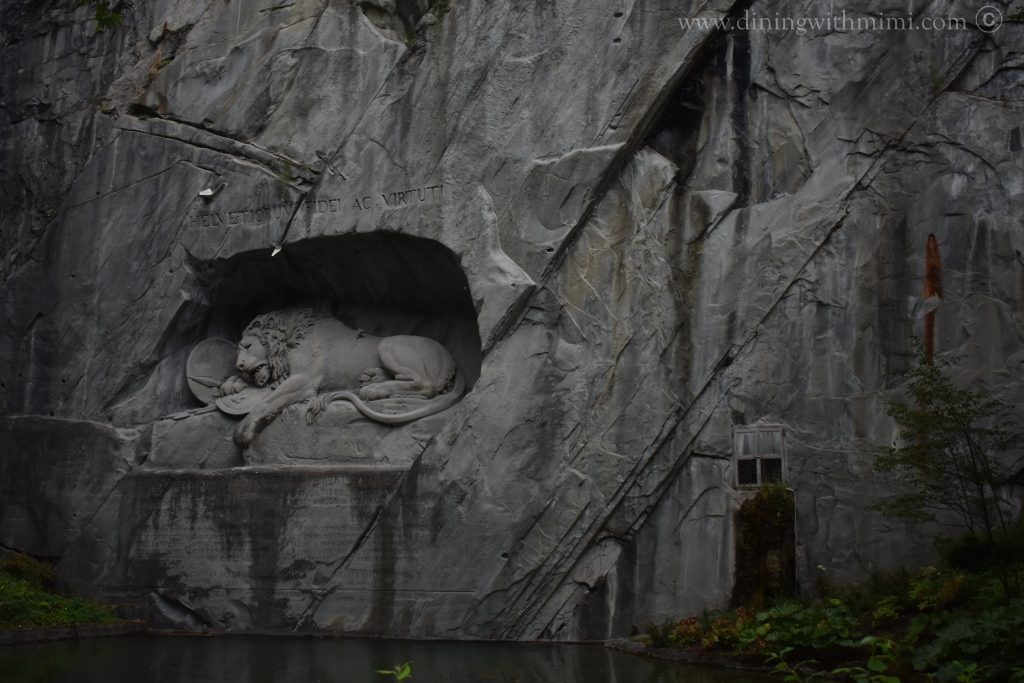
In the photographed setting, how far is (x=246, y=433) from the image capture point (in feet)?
42.0

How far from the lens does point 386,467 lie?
12.2 metres

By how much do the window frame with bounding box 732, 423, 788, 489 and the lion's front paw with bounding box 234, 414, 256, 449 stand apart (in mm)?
4937

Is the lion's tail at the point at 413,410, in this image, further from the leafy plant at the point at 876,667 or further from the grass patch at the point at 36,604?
the leafy plant at the point at 876,667

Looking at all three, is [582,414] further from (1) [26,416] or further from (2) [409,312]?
(1) [26,416]

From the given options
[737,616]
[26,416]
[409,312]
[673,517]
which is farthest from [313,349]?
[737,616]

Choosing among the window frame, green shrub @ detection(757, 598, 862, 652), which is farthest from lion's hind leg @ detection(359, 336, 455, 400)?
green shrub @ detection(757, 598, 862, 652)

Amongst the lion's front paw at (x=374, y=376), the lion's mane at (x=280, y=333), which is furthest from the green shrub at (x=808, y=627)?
the lion's mane at (x=280, y=333)

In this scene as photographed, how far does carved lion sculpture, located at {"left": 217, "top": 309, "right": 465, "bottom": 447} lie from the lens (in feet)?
41.7

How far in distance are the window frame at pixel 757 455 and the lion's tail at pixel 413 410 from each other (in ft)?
9.72

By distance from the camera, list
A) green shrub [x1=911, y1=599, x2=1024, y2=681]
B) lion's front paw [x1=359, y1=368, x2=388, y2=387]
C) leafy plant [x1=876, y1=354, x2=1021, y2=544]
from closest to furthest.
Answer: green shrub [x1=911, y1=599, x2=1024, y2=681] < leafy plant [x1=876, y1=354, x2=1021, y2=544] < lion's front paw [x1=359, y1=368, x2=388, y2=387]

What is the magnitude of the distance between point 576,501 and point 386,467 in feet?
6.44

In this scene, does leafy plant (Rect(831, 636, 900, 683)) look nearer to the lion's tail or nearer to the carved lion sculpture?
the lion's tail

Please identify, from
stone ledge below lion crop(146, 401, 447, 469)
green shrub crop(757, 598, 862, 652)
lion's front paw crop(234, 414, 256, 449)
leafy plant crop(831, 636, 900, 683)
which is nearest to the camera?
leafy plant crop(831, 636, 900, 683)

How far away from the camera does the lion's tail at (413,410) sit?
1248cm
